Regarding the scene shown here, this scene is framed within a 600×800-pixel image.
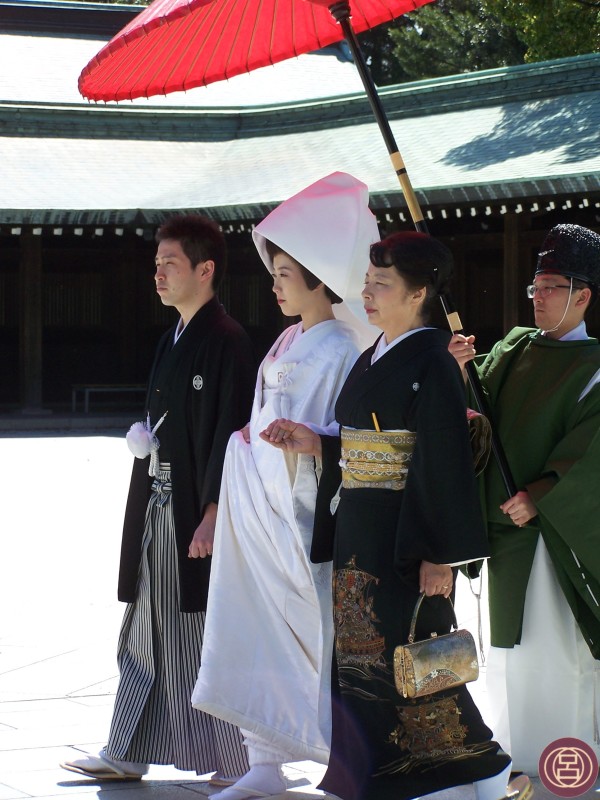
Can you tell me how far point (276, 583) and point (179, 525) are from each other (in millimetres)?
377

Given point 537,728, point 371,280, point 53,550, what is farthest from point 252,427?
point 53,550

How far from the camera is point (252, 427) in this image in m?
3.24

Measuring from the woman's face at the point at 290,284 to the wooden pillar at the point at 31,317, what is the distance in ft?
38.8

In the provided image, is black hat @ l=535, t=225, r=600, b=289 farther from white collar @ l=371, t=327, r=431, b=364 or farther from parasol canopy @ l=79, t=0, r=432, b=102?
parasol canopy @ l=79, t=0, r=432, b=102

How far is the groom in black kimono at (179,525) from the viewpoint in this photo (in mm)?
3289

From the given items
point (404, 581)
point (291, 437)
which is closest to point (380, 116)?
point (291, 437)

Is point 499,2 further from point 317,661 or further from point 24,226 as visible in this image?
point 317,661

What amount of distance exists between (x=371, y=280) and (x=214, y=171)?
13.0m

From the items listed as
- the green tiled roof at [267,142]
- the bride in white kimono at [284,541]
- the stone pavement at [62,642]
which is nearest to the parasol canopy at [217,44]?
the bride in white kimono at [284,541]

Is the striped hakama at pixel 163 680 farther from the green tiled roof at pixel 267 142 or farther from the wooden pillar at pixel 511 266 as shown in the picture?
the wooden pillar at pixel 511 266

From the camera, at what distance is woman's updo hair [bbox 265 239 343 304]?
3188 mm

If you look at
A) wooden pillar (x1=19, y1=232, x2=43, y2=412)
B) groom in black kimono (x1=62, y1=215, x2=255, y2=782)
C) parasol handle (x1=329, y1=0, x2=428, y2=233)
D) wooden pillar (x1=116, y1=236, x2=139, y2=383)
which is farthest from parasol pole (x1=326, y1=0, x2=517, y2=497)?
wooden pillar (x1=116, y1=236, x2=139, y2=383)

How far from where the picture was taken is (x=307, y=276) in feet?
10.5

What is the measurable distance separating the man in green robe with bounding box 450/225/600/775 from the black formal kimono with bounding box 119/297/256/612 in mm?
747
